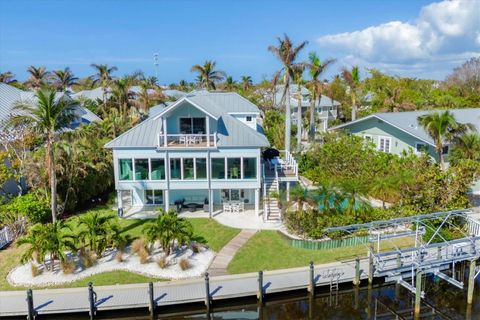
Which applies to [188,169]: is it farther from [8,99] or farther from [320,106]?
[320,106]

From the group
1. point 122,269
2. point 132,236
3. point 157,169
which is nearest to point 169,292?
point 122,269

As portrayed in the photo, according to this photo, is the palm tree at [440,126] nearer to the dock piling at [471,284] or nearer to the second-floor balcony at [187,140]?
the dock piling at [471,284]

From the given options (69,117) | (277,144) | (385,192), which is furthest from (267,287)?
(277,144)

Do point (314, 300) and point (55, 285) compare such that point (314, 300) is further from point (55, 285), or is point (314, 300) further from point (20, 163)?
point (20, 163)

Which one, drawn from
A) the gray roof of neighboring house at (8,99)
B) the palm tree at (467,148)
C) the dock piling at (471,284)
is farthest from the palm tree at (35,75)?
the dock piling at (471,284)

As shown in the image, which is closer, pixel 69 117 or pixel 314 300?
pixel 314 300
